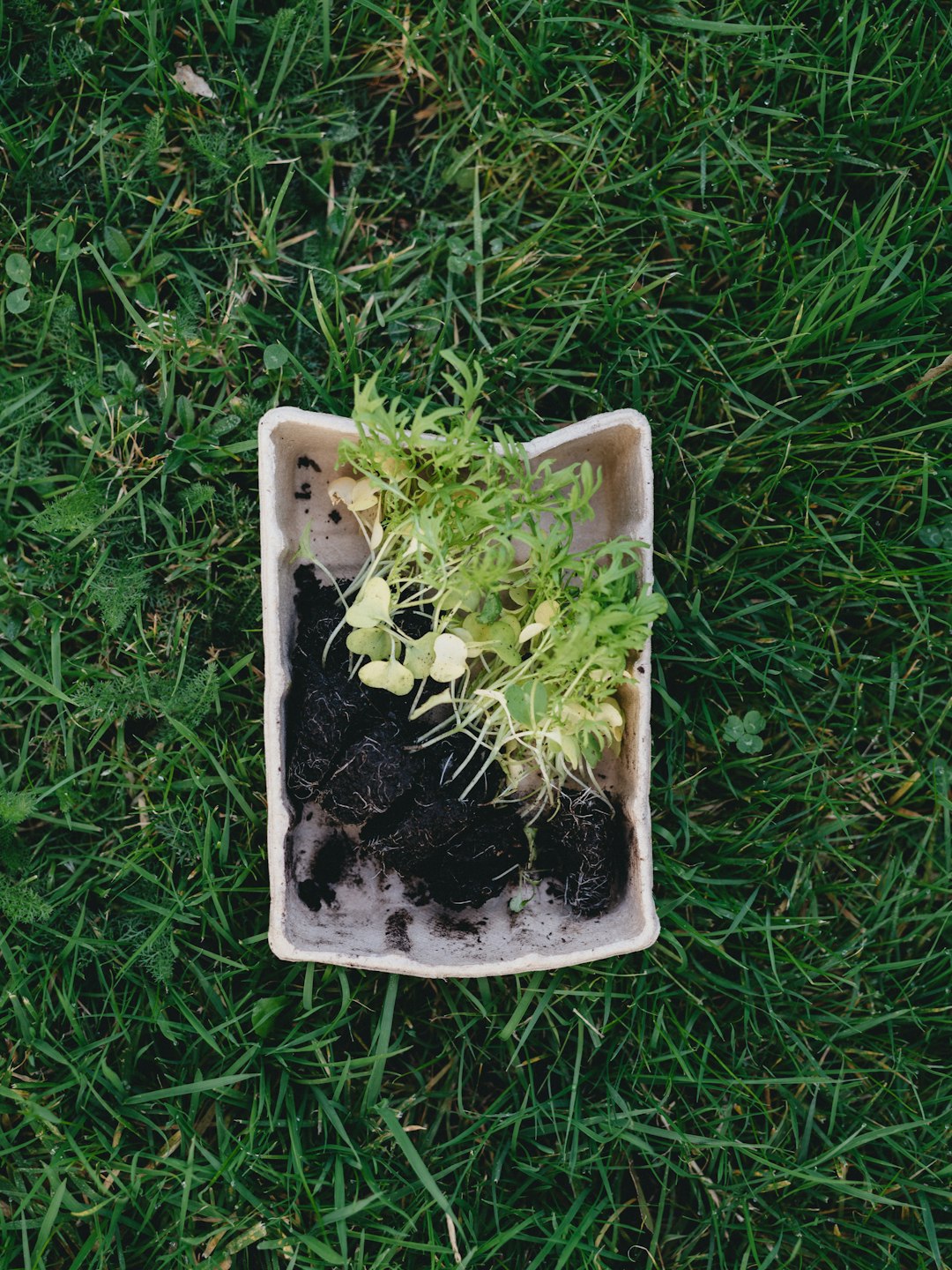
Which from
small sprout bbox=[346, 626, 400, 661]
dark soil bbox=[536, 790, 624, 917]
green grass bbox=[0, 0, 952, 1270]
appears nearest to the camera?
small sprout bbox=[346, 626, 400, 661]

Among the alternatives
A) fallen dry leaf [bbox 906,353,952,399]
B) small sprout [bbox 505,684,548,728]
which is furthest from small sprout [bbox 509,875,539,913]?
fallen dry leaf [bbox 906,353,952,399]

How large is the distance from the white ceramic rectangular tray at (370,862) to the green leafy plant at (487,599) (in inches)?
3.2

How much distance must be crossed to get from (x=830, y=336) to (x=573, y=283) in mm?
638

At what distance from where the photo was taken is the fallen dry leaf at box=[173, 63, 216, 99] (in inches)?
97.5

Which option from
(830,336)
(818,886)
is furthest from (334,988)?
(830,336)

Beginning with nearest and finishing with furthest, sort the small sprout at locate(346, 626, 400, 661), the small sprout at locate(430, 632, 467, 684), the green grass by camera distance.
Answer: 1. the small sprout at locate(430, 632, 467, 684)
2. the small sprout at locate(346, 626, 400, 661)
3. the green grass

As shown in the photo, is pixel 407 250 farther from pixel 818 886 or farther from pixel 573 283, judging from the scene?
pixel 818 886

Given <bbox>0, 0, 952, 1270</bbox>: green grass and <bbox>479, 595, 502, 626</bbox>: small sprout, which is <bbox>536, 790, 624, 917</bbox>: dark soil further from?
<bbox>479, 595, 502, 626</bbox>: small sprout

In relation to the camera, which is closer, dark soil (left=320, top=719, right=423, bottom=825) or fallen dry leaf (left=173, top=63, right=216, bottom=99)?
dark soil (left=320, top=719, right=423, bottom=825)

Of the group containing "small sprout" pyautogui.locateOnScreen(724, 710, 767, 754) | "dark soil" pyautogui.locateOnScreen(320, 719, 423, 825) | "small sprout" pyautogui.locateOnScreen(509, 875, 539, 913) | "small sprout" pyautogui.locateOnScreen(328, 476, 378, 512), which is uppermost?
"small sprout" pyautogui.locateOnScreen(328, 476, 378, 512)

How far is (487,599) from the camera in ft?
6.40

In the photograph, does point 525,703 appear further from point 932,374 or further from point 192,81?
point 192,81

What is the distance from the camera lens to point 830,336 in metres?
2.47

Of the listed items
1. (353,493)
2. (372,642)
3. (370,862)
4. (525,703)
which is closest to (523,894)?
(370,862)
